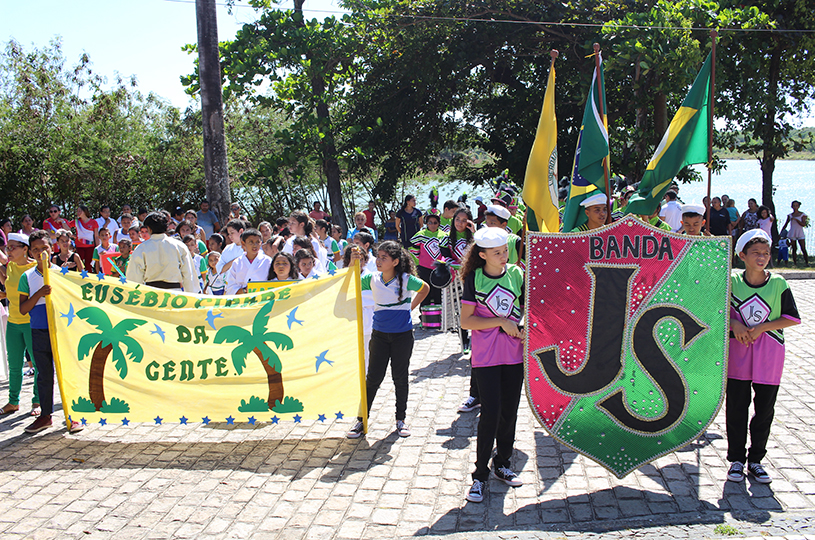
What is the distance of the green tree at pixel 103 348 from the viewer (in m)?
5.65

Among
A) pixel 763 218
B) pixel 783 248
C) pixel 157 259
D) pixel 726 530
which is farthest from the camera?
pixel 783 248

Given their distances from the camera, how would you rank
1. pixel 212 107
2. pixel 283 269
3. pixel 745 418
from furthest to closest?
pixel 212 107
pixel 283 269
pixel 745 418

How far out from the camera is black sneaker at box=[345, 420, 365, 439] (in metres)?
5.55

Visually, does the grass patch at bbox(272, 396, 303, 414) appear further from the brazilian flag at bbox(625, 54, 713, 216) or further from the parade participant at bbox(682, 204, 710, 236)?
the parade participant at bbox(682, 204, 710, 236)

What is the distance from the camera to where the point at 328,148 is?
1795cm

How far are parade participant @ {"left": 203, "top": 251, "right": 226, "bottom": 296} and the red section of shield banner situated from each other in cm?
489

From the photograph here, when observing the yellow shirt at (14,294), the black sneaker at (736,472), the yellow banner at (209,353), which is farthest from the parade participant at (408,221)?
the black sneaker at (736,472)

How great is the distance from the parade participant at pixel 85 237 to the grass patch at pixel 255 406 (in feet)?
32.9

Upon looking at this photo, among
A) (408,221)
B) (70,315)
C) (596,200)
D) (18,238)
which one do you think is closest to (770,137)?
(408,221)

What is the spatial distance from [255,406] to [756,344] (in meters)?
3.89

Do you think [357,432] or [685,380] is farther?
[357,432]

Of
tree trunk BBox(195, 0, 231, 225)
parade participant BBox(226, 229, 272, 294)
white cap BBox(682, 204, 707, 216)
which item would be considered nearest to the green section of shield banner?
white cap BBox(682, 204, 707, 216)

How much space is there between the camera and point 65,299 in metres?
5.78

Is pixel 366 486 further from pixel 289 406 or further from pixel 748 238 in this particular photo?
pixel 748 238
